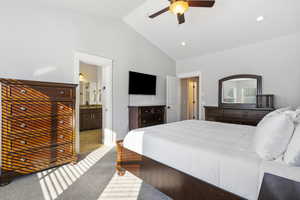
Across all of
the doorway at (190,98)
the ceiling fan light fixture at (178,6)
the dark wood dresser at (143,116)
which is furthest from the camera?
the doorway at (190,98)

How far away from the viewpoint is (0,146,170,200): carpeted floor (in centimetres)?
166

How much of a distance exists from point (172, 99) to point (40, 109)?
3.87m

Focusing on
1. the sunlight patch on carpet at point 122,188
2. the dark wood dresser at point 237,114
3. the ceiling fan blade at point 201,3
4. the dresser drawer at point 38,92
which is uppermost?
the ceiling fan blade at point 201,3

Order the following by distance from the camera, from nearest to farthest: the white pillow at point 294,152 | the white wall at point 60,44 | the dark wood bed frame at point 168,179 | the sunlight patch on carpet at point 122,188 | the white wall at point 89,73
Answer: the white pillow at point 294,152 → the dark wood bed frame at point 168,179 → the sunlight patch on carpet at point 122,188 → the white wall at point 60,44 → the white wall at point 89,73

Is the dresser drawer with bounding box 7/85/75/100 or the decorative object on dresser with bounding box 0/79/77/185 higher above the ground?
the dresser drawer with bounding box 7/85/75/100

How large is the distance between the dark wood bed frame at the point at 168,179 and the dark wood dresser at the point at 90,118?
3445mm

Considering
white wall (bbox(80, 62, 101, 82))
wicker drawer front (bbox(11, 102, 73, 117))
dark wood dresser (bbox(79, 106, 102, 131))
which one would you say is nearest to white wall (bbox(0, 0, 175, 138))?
wicker drawer front (bbox(11, 102, 73, 117))

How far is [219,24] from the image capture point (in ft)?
10.8

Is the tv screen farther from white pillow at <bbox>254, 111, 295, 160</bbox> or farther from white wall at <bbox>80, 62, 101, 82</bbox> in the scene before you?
white pillow at <bbox>254, 111, 295, 160</bbox>

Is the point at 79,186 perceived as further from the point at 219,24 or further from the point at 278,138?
the point at 219,24

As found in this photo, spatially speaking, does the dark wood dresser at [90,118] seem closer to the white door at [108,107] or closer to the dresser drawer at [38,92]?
the white door at [108,107]

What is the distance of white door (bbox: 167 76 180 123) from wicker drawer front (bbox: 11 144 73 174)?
3334 millimetres

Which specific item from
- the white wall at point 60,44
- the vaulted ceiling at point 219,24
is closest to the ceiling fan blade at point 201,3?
the vaulted ceiling at point 219,24

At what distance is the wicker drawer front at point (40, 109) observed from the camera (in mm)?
1927
